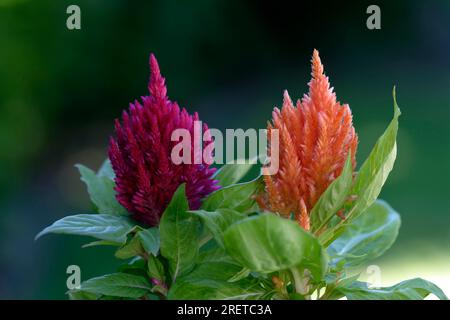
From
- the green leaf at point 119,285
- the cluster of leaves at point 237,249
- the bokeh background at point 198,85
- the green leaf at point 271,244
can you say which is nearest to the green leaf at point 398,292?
the cluster of leaves at point 237,249

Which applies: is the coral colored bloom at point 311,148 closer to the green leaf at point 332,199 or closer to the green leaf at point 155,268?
the green leaf at point 332,199

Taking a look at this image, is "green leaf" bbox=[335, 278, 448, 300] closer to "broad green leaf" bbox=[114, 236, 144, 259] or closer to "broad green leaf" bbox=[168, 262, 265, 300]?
"broad green leaf" bbox=[168, 262, 265, 300]

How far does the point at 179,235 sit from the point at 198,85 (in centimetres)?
331

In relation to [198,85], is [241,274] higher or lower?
lower

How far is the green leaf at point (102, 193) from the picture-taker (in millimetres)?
1128

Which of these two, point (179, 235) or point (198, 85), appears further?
point (198, 85)

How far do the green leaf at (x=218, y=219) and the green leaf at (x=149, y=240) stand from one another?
85mm

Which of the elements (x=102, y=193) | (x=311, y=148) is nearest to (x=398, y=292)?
(x=311, y=148)

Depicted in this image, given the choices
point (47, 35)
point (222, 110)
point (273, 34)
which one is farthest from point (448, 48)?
point (47, 35)

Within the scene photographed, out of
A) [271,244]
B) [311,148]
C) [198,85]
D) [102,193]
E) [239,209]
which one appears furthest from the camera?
[198,85]

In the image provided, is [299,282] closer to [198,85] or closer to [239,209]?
[239,209]

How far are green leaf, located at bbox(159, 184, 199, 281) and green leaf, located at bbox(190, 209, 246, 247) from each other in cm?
6

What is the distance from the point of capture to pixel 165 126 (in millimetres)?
1027

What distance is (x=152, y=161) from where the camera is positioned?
1.01 meters
